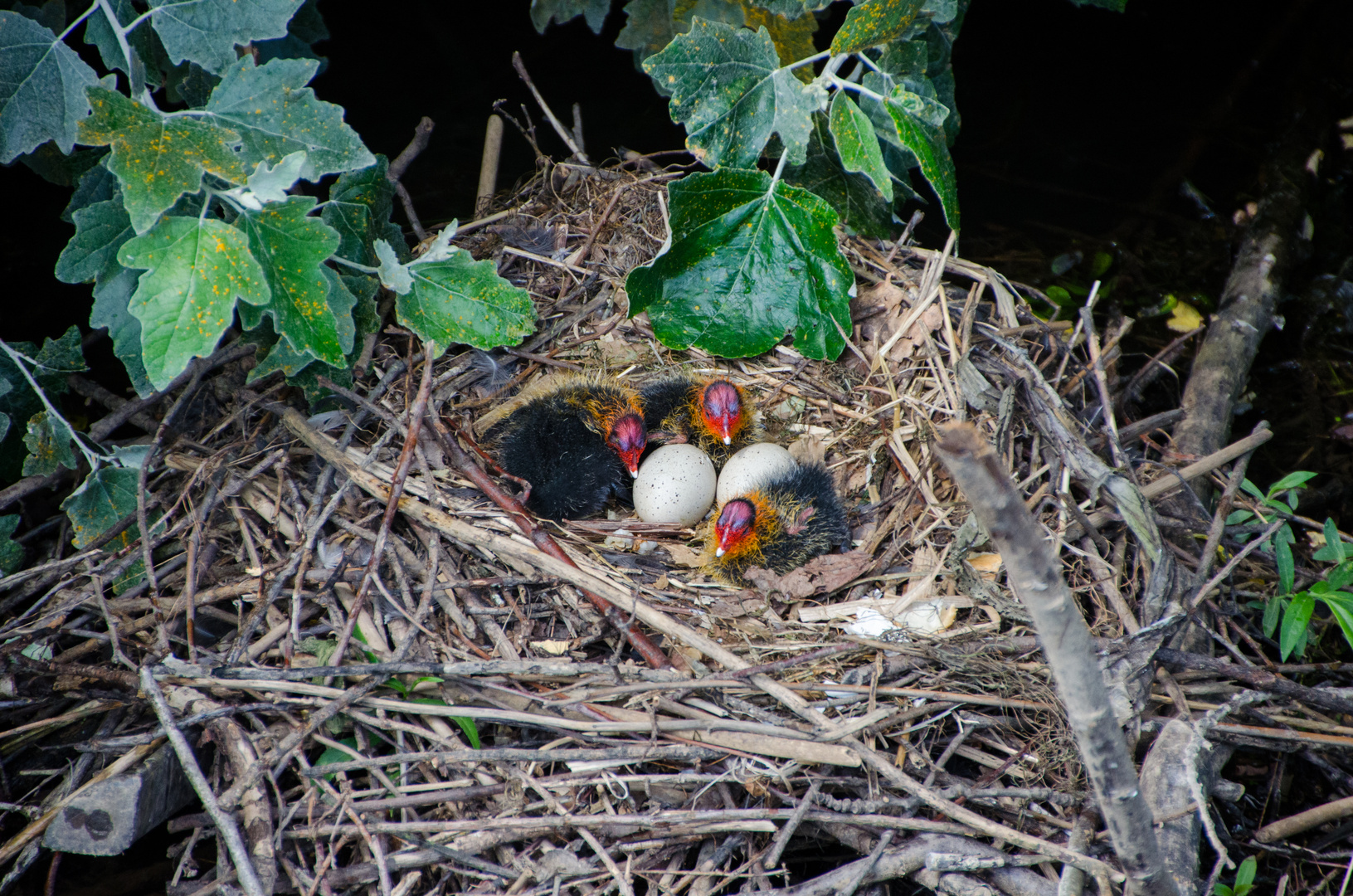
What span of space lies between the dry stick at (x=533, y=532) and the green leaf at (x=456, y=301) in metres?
0.27

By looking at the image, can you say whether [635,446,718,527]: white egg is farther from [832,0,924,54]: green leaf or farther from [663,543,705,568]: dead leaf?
[832,0,924,54]: green leaf

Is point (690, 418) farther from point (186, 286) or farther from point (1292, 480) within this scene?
point (1292, 480)

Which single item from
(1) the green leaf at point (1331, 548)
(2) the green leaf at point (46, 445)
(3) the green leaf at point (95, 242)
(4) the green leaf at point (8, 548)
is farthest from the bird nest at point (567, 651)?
(3) the green leaf at point (95, 242)

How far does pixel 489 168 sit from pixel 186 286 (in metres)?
1.52

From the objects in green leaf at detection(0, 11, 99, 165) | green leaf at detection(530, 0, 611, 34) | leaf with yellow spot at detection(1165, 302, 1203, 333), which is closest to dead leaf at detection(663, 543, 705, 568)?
green leaf at detection(530, 0, 611, 34)

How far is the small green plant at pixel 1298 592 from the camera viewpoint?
1.87 metres

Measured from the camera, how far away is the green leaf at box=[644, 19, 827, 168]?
225 centimetres

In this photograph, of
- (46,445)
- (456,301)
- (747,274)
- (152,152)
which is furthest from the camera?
(747,274)

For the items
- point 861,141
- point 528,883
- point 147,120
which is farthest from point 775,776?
point 147,120

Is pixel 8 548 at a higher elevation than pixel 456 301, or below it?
below

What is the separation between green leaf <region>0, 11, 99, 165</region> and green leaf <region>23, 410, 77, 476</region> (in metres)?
0.69

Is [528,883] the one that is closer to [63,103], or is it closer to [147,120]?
[147,120]

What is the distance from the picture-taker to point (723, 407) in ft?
8.82

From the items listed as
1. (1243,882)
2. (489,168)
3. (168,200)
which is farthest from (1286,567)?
(489,168)
